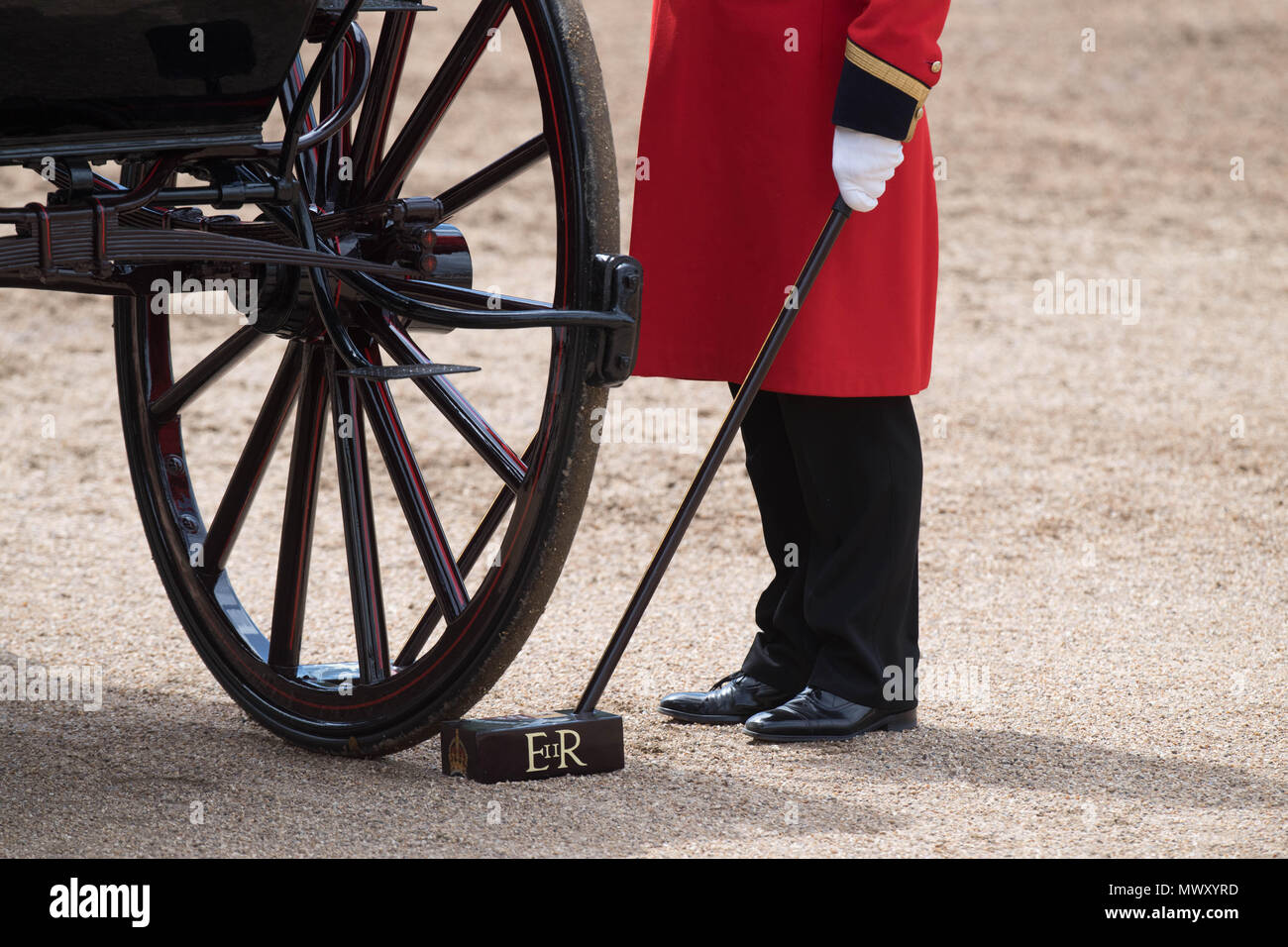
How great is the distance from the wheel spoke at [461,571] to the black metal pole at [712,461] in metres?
0.24

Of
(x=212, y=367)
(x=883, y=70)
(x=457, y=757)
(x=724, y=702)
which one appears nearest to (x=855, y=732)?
(x=724, y=702)

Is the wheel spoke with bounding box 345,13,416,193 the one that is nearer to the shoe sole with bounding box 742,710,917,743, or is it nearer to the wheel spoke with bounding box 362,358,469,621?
the wheel spoke with bounding box 362,358,469,621

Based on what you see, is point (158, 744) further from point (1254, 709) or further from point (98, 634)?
point (1254, 709)

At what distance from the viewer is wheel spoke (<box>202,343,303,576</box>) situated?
102 inches

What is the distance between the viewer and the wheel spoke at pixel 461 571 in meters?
2.53

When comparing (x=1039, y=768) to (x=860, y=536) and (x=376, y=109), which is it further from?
(x=376, y=109)

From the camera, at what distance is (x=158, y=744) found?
2654 millimetres

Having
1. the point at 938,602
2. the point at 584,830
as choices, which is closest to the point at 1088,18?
the point at 938,602

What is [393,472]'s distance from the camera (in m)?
2.46

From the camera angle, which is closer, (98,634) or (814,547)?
(814,547)

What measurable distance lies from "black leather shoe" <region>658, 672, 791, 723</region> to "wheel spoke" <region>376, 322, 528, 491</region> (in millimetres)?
634

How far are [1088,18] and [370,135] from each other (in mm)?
10121
